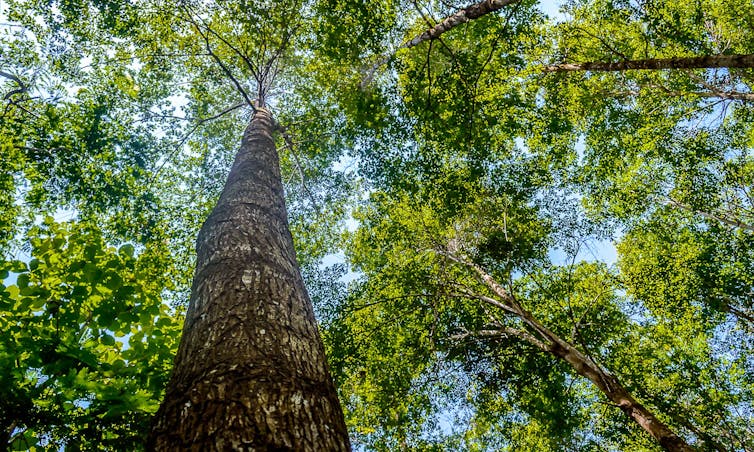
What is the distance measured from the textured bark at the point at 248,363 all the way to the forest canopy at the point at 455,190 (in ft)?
7.10

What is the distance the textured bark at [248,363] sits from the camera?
163 centimetres

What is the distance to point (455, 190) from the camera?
9.66 m

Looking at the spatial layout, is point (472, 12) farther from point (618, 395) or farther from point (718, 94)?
point (718, 94)

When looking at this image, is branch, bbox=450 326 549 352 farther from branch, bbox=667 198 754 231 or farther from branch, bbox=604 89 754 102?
branch, bbox=604 89 754 102

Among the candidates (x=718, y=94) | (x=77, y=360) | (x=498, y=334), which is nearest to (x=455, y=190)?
(x=498, y=334)

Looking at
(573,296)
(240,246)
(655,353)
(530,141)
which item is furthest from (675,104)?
(240,246)

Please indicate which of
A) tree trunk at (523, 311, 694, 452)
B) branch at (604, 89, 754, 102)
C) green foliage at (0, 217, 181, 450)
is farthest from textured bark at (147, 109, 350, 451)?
branch at (604, 89, 754, 102)

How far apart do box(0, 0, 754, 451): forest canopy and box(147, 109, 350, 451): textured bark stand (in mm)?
2164

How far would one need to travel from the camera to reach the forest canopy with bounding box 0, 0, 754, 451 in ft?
26.5

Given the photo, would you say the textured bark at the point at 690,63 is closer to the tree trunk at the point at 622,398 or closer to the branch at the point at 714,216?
the branch at the point at 714,216

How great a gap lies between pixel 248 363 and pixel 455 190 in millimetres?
8320

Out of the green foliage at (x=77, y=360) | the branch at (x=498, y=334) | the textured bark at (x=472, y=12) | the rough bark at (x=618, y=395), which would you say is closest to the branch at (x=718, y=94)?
the branch at (x=498, y=334)

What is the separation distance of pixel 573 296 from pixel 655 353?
3.81 metres

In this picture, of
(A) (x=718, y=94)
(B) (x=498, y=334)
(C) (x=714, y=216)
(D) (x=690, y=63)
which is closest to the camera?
(D) (x=690, y=63)
